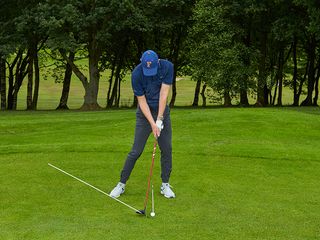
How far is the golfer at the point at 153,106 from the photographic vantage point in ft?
29.4

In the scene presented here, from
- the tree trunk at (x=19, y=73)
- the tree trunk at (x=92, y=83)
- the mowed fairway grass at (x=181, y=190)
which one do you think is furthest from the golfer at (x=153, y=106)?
the tree trunk at (x=19, y=73)

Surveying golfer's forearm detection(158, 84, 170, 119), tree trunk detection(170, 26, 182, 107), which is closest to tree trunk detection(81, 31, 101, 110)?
tree trunk detection(170, 26, 182, 107)

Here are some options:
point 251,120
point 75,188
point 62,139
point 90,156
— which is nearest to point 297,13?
point 251,120

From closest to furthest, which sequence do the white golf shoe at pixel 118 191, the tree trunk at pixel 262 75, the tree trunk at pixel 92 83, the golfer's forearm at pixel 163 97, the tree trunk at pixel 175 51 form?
1. the golfer's forearm at pixel 163 97
2. the white golf shoe at pixel 118 191
3. the tree trunk at pixel 92 83
4. the tree trunk at pixel 262 75
5. the tree trunk at pixel 175 51

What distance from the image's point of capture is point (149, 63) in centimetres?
884

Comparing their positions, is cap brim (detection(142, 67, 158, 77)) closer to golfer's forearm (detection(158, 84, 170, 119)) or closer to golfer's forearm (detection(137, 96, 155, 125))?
golfer's forearm (detection(158, 84, 170, 119))

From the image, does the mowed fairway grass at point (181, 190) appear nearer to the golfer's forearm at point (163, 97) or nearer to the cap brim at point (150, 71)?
the golfer's forearm at point (163, 97)

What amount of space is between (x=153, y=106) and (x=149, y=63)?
2.97ft

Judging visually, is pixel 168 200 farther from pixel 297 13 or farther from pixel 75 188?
pixel 297 13

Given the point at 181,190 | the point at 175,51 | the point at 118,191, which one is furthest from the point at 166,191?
the point at 175,51

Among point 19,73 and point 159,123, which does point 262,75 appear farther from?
point 159,123

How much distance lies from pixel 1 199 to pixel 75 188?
1322 millimetres

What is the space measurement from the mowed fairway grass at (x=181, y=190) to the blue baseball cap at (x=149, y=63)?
2070mm

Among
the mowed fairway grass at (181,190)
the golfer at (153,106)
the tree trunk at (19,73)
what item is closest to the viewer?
the mowed fairway grass at (181,190)
